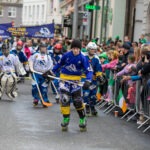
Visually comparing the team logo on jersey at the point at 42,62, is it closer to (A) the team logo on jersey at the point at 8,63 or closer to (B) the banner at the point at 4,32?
(A) the team logo on jersey at the point at 8,63

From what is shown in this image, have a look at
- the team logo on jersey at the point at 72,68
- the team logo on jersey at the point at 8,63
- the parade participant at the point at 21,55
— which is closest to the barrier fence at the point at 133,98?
the team logo on jersey at the point at 72,68

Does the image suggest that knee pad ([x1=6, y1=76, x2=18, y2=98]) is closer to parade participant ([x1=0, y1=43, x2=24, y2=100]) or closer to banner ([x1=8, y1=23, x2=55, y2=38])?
parade participant ([x1=0, y1=43, x2=24, y2=100])

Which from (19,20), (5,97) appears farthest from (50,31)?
(19,20)

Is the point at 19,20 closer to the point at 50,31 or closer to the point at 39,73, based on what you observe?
the point at 50,31

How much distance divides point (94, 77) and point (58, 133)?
3.15 meters

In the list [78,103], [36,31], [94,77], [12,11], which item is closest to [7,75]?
[94,77]

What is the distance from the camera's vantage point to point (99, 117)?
1412cm

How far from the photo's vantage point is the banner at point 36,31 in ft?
92.8

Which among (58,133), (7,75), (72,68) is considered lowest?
(58,133)

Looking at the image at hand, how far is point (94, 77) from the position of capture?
1420 centimetres

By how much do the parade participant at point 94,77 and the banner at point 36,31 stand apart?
14113mm

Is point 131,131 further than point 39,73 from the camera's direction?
No

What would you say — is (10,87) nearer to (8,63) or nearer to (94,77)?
(8,63)

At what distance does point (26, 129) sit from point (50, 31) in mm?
17120
